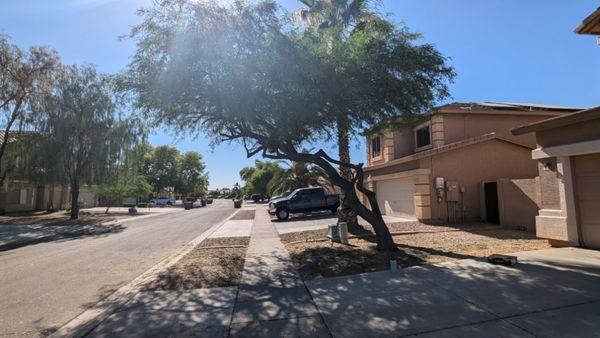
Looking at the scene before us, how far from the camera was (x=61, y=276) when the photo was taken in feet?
28.9

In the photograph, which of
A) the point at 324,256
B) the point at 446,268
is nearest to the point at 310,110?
the point at 324,256

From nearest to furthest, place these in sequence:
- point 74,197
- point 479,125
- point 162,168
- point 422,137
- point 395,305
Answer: point 395,305, point 479,125, point 422,137, point 74,197, point 162,168

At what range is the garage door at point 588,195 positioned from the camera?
8.67 meters

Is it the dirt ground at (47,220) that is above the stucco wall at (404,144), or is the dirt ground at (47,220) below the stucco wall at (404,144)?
below

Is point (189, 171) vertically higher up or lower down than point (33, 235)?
higher up

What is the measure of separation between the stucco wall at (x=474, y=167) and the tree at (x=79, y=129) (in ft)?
70.3

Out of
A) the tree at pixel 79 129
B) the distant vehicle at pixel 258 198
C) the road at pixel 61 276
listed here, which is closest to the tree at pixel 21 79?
the tree at pixel 79 129

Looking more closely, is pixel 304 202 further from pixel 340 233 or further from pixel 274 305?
pixel 274 305

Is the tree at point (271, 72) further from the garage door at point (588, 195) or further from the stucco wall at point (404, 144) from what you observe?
the stucco wall at point (404, 144)

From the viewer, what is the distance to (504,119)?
20203 millimetres

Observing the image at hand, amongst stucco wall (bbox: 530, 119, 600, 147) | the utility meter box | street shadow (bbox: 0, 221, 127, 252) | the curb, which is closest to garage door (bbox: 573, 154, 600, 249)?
stucco wall (bbox: 530, 119, 600, 147)

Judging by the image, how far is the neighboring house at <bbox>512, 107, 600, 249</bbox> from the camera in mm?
8648

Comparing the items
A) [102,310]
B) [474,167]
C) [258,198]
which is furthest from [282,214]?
[258,198]

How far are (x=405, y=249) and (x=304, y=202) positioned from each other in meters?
15.4
